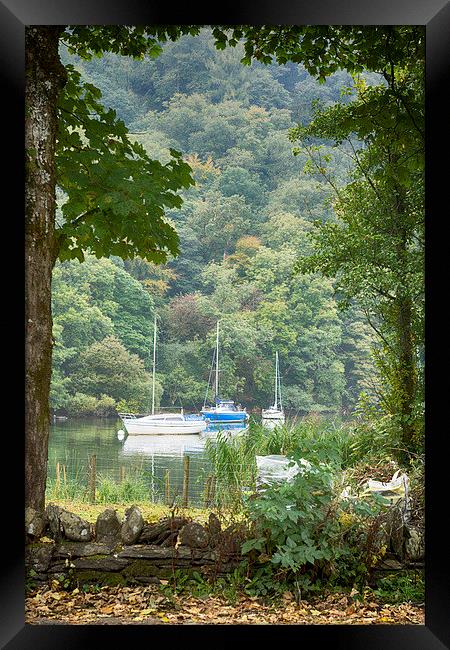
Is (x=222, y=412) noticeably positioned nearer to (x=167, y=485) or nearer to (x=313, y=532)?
(x=167, y=485)

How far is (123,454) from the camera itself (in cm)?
464

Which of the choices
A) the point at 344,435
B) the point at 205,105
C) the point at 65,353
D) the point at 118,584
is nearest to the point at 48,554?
the point at 118,584

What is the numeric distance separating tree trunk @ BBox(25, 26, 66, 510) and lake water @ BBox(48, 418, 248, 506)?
0.46 meters

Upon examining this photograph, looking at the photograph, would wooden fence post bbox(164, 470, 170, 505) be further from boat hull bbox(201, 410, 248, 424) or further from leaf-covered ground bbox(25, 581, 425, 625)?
leaf-covered ground bbox(25, 581, 425, 625)

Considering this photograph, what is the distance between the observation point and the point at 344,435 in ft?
15.5

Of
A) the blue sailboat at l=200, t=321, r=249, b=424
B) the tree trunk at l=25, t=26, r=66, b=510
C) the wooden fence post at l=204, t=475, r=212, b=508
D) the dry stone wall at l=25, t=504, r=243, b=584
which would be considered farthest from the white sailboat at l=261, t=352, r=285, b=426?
the tree trunk at l=25, t=26, r=66, b=510

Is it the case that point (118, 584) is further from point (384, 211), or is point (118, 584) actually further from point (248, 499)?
point (384, 211)

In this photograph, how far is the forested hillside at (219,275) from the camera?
468cm

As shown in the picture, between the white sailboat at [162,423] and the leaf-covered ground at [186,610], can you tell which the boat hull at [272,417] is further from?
the leaf-covered ground at [186,610]

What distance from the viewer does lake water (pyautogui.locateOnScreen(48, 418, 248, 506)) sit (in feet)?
14.9

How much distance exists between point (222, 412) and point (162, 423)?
1.25 feet

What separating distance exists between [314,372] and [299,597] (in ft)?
4.81
